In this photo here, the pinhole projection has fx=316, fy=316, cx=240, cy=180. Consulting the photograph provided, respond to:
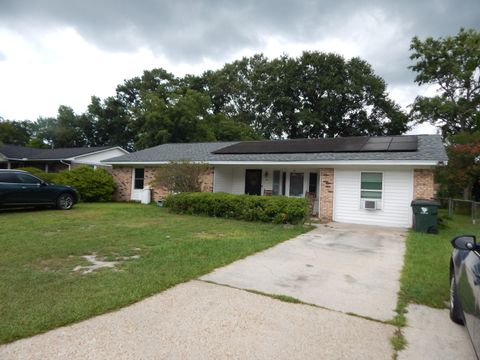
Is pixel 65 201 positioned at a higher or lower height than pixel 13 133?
lower

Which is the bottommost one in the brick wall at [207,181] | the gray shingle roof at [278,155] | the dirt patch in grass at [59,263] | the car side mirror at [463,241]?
the dirt patch in grass at [59,263]

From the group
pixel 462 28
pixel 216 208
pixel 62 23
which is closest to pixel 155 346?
pixel 216 208

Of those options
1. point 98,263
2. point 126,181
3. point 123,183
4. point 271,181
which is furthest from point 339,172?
point 123,183

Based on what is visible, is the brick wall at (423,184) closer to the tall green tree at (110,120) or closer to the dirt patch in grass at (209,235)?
the dirt patch in grass at (209,235)

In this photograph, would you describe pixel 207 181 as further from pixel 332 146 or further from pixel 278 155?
pixel 332 146

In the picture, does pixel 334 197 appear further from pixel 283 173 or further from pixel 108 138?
pixel 108 138

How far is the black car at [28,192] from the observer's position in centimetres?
A: 1114

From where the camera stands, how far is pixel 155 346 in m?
2.74

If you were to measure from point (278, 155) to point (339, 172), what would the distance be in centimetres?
310

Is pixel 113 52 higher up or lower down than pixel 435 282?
higher up

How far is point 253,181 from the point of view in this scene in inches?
647

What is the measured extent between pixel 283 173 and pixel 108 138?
3424 centimetres

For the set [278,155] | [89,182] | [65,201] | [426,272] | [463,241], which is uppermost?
[278,155]

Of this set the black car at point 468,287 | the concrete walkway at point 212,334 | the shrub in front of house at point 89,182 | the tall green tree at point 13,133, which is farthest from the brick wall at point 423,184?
the tall green tree at point 13,133
